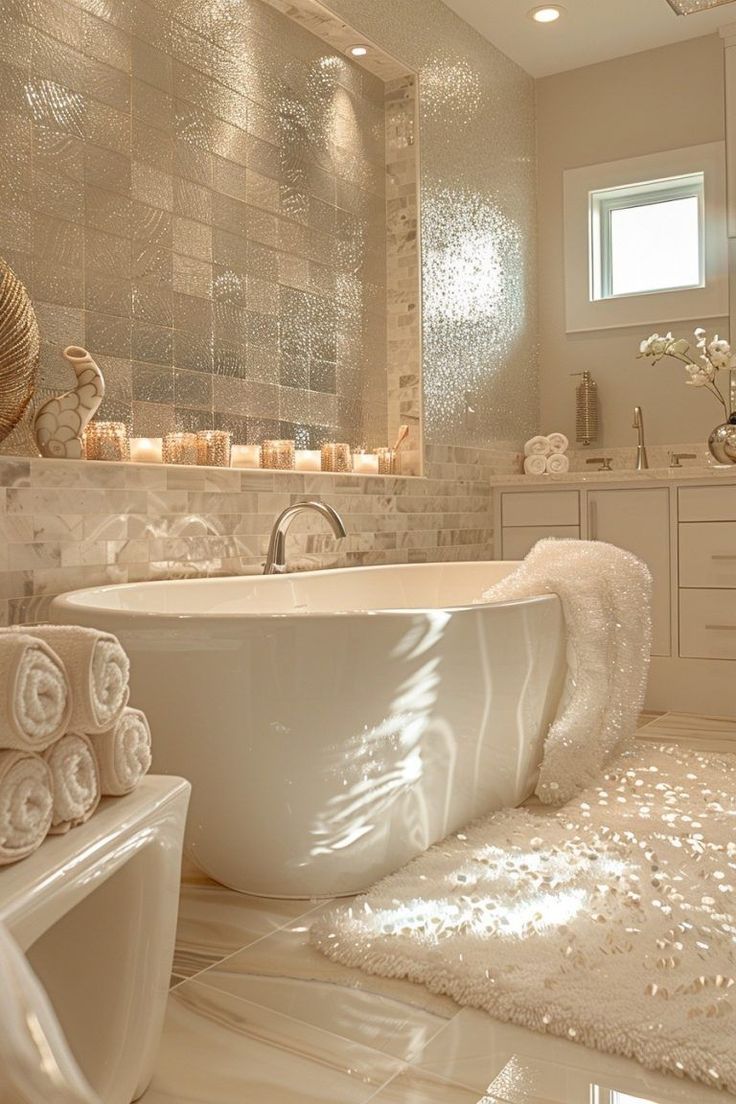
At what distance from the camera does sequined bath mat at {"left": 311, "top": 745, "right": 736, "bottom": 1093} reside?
129 centimetres

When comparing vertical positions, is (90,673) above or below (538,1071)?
above

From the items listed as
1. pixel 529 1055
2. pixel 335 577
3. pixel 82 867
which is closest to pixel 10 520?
pixel 335 577

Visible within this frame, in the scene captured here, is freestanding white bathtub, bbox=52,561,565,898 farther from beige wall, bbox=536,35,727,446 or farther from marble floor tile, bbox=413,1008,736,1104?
beige wall, bbox=536,35,727,446

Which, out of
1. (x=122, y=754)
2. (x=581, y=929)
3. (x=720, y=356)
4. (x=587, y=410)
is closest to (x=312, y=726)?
(x=581, y=929)

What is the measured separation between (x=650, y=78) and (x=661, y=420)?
1.49m

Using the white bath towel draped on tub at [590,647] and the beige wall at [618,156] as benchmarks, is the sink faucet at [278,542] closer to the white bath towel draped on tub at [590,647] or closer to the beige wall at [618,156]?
the white bath towel draped on tub at [590,647]

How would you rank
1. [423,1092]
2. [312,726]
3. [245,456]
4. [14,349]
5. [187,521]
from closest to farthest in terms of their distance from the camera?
[423,1092]
[312,726]
[14,349]
[187,521]
[245,456]

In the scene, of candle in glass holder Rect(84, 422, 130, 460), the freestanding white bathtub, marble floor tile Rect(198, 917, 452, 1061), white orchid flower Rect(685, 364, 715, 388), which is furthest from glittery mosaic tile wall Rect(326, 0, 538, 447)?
marble floor tile Rect(198, 917, 452, 1061)

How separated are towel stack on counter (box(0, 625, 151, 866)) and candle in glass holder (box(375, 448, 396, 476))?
2593mm

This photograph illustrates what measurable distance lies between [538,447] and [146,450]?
219cm

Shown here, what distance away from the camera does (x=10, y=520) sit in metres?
2.06

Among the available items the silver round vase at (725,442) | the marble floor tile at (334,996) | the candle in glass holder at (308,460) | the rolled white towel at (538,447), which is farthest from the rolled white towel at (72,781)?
the rolled white towel at (538,447)

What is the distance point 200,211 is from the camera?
3.00 m

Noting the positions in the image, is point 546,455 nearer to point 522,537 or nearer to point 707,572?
point 522,537
